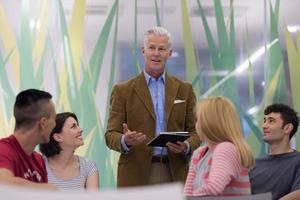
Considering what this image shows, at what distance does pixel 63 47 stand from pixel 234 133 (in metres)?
2.36

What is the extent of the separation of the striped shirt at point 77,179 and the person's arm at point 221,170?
1170 mm

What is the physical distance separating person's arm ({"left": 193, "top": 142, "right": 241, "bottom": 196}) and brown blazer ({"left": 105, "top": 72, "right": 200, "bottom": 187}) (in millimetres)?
721

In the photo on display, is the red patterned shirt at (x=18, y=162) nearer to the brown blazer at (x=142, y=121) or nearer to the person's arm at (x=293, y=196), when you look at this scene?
the brown blazer at (x=142, y=121)

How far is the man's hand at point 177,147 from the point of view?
2.63 m

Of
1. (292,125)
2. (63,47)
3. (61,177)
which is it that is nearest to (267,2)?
(292,125)

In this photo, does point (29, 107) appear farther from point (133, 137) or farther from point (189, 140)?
point (189, 140)

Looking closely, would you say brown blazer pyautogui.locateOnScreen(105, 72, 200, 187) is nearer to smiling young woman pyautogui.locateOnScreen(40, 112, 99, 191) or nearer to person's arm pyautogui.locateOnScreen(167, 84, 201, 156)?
person's arm pyautogui.locateOnScreen(167, 84, 201, 156)

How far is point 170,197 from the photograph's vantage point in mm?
663

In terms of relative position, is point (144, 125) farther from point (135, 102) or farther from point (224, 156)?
point (224, 156)

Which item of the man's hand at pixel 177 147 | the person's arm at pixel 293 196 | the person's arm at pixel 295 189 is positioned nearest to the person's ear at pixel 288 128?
the person's arm at pixel 295 189

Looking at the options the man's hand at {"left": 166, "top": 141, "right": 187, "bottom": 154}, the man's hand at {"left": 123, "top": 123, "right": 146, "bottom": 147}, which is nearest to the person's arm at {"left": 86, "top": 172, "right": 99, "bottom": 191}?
the man's hand at {"left": 123, "top": 123, "right": 146, "bottom": 147}

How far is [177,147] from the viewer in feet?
8.70

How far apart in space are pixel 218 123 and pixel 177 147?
53cm

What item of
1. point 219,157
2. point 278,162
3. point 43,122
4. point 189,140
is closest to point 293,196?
point 278,162
